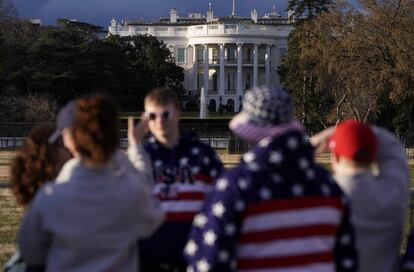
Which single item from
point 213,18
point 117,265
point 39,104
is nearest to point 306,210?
point 117,265

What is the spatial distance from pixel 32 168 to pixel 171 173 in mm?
851

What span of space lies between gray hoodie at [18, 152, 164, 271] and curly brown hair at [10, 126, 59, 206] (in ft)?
1.18

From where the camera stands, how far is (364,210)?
12.8 ft

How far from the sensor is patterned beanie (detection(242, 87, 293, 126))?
358cm

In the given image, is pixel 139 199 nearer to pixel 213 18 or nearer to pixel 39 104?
pixel 39 104

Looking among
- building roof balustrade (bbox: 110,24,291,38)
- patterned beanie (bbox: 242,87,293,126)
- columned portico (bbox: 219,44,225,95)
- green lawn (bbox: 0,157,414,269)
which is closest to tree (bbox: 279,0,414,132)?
green lawn (bbox: 0,157,414,269)

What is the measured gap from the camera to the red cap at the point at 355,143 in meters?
3.77

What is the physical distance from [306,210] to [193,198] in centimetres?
100

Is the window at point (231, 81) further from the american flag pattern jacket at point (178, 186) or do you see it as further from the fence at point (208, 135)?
the american flag pattern jacket at point (178, 186)

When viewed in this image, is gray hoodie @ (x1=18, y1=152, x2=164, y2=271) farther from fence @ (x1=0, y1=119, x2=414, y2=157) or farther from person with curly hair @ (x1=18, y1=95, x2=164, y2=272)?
fence @ (x1=0, y1=119, x2=414, y2=157)

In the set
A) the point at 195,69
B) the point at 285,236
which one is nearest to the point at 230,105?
the point at 195,69

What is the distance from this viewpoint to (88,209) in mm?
3420

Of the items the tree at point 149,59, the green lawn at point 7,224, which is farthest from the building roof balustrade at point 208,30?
the green lawn at point 7,224

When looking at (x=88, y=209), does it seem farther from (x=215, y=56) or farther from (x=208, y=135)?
(x=215, y=56)
